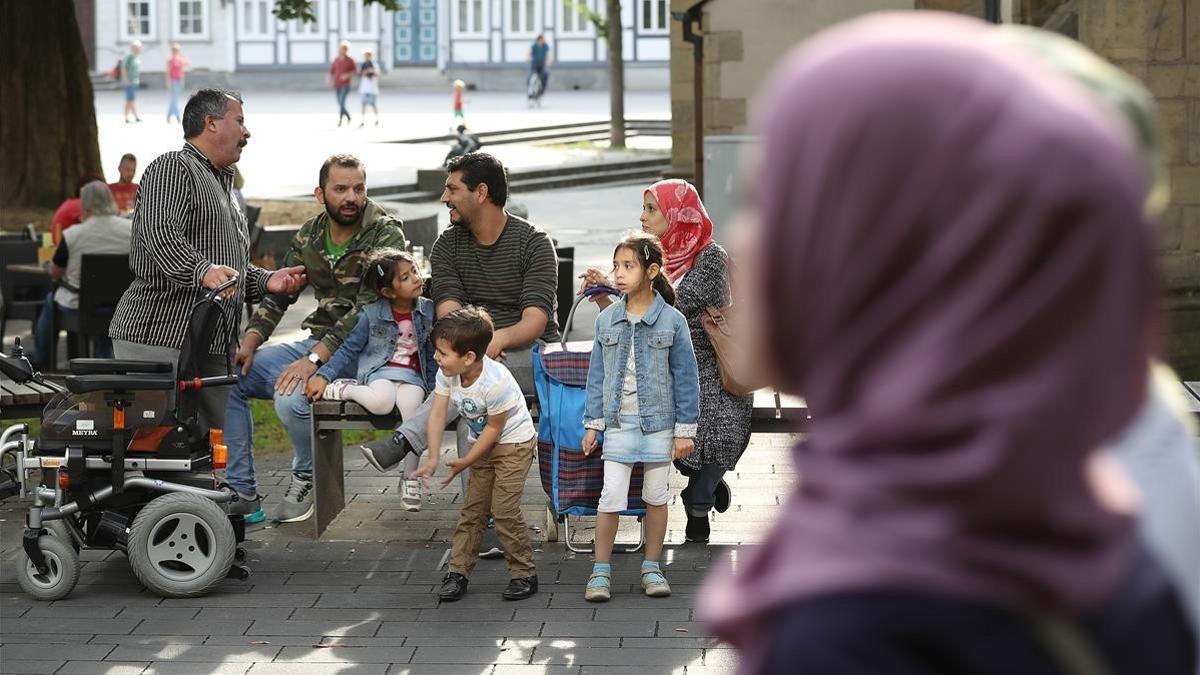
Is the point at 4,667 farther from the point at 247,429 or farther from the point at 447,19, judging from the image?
the point at 447,19

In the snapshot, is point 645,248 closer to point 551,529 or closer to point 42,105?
point 551,529

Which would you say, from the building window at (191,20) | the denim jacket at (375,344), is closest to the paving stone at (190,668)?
the denim jacket at (375,344)

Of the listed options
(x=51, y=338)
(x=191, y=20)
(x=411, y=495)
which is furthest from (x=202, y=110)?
(x=191, y=20)

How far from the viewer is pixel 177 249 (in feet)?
23.5

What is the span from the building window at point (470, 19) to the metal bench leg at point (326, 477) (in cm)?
5244

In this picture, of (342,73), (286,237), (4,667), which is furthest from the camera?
(342,73)

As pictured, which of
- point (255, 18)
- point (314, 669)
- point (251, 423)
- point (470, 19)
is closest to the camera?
point (314, 669)

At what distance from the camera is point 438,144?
115ft

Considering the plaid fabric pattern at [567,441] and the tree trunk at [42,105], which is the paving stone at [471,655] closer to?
the plaid fabric pattern at [567,441]

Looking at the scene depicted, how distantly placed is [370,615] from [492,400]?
881mm

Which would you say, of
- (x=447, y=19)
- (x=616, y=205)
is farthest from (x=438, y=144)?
(x=447, y=19)

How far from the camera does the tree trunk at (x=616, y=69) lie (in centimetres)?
3138

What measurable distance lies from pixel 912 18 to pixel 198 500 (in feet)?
17.5

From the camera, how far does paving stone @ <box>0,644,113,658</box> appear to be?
5.96 m
